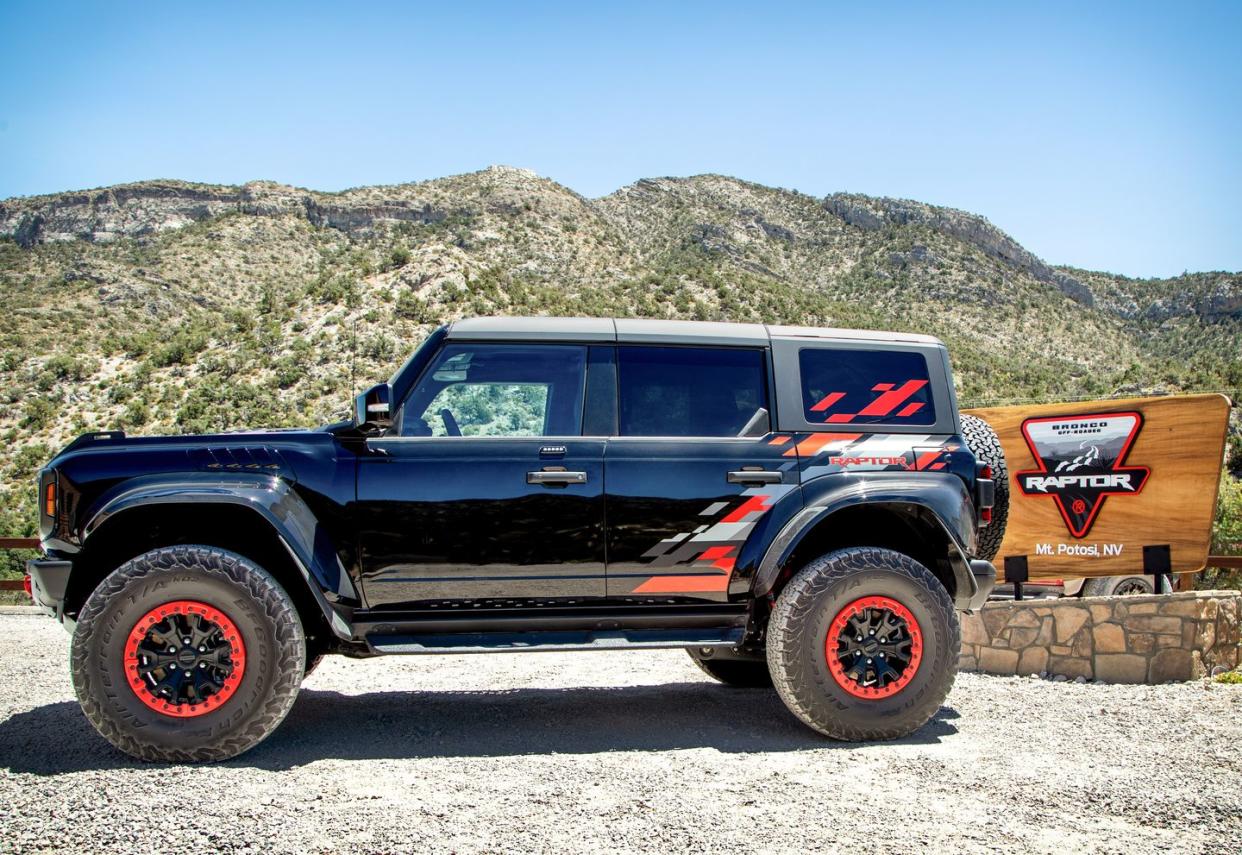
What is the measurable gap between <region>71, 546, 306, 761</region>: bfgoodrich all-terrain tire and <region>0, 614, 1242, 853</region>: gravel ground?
0.18 meters

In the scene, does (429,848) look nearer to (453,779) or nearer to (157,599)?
(453,779)

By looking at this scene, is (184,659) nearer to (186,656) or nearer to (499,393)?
(186,656)

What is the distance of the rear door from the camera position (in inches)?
198

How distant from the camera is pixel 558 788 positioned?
13.9ft

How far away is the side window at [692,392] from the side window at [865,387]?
11.7 inches

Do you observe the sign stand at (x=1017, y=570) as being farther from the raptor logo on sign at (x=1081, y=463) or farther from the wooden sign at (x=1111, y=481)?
the raptor logo on sign at (x=1081, y=463)

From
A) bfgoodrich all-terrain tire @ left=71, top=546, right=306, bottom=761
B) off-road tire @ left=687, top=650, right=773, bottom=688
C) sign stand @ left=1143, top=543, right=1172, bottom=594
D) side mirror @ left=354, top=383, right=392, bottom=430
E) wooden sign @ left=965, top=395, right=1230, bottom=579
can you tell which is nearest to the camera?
bfgoodrich all-terrain tire @ left=71, top=546, right=306, bottom=761

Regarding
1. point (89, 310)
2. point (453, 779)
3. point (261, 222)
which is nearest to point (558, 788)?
point (453, 779)

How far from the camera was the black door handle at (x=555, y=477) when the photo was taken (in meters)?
4.95

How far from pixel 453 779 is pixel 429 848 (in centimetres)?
89

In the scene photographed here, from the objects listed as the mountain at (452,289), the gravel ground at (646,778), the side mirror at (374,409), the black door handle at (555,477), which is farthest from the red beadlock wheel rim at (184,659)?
the mountain at (452,289)

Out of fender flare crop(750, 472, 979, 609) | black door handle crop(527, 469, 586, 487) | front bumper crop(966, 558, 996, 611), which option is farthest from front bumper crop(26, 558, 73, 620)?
front bumper crop(966, 558, 996, 611)

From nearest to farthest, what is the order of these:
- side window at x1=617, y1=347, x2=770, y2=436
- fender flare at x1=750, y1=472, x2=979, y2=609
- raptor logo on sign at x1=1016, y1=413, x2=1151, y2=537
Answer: fender flare at x1=750, y1=472, x2=979, y2=609 → side window at x1=617, y1=347, x2=770, y2=436 → raptor logo on sign at x1=1016, y1=413, x2=1151, y2=537

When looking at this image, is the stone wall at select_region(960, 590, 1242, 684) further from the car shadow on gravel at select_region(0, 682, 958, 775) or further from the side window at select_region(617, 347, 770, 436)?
the side window at select_region(617, 347, 770, 436)
